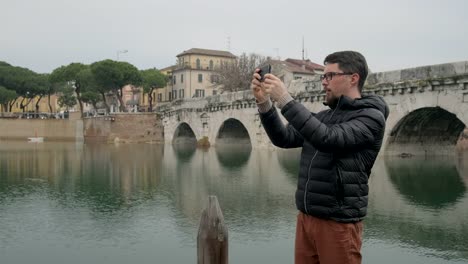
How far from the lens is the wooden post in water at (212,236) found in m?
5.11

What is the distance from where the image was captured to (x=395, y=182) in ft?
62.8

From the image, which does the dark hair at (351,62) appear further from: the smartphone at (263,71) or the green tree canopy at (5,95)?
the green tree canopy at (5,95)

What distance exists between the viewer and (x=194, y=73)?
84.2 metres

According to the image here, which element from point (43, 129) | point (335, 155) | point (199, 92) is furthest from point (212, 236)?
point (199, 92)

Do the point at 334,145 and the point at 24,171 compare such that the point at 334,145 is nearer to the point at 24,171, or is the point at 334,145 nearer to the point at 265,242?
the point at 265,242

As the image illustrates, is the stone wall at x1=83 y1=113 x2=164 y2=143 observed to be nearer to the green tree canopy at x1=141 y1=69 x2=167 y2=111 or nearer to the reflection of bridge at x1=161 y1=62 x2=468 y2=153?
the green tree canopy at x1=141 y1=69 x2=167 y2=111

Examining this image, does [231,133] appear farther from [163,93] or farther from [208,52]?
[163,93]

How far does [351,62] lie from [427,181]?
16.5m

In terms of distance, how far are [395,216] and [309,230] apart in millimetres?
8915

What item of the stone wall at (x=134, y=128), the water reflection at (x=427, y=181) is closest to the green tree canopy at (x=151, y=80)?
the stone wall at (x=134, y=128)

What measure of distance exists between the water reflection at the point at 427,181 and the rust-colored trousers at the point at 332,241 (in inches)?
422

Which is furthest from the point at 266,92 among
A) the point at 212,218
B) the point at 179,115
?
the point at 179,115

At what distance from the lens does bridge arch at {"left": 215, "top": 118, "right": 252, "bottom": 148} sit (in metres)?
46.5

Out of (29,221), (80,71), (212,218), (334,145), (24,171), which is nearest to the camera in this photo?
(334,145)
